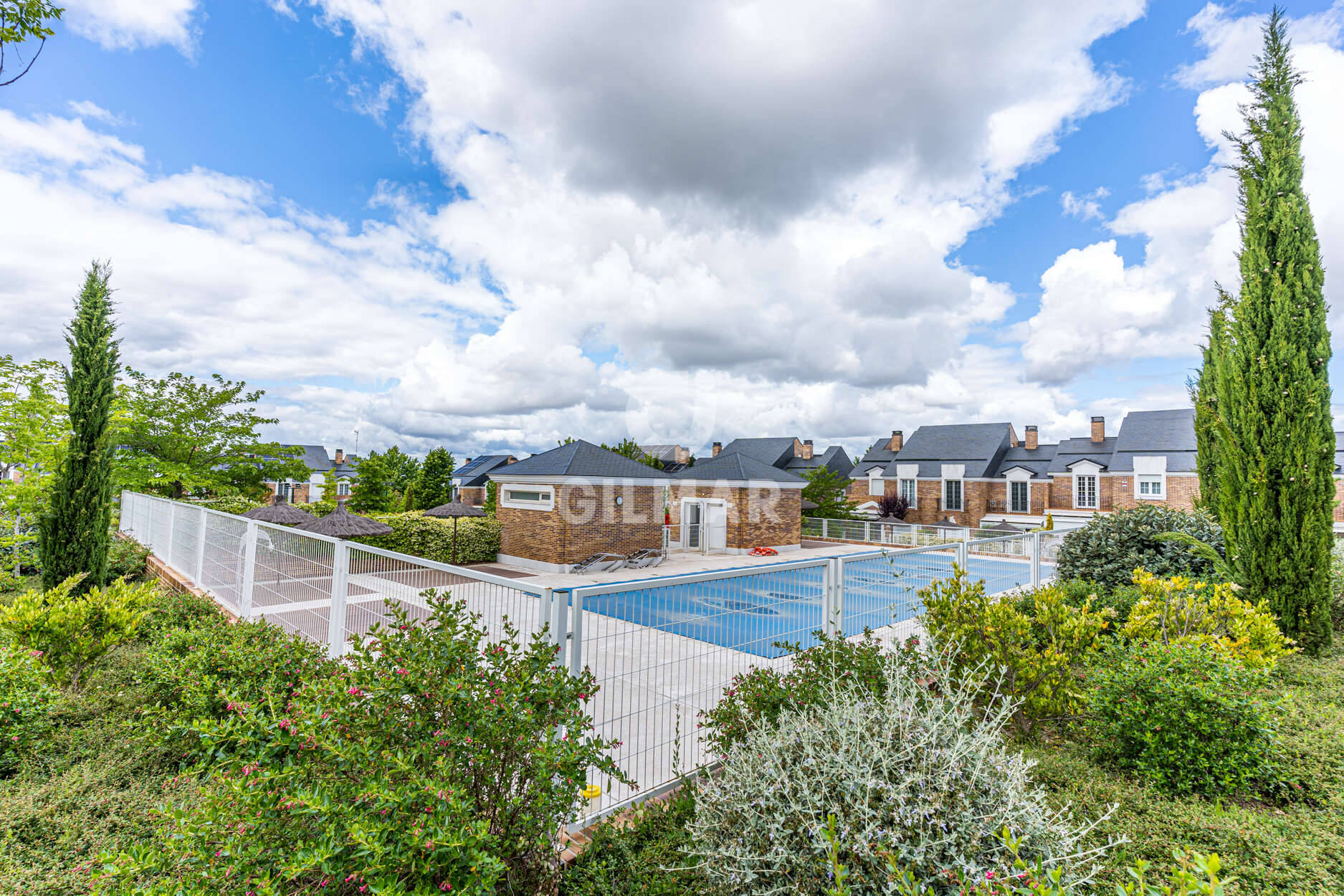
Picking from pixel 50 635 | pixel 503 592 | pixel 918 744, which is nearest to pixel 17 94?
pixel 50 635

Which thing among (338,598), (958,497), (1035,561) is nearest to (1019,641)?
(338,598)

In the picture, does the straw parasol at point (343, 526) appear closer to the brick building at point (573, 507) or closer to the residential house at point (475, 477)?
the brick building at point (573, 507)

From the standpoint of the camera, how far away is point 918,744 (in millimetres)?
1993

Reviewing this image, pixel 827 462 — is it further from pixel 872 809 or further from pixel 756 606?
pixel 872 809

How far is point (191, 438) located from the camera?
62.9ft

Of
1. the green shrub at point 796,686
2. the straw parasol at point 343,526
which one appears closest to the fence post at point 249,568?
the straw parasol at point 343,526

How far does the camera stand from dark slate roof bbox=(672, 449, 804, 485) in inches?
850

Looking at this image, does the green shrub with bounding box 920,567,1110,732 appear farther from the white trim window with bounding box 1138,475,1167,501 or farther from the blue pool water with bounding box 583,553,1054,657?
the white trim window with bounding box 1138,475,1167,501

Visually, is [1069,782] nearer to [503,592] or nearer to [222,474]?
[503,592]

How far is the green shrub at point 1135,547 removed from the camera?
777cm

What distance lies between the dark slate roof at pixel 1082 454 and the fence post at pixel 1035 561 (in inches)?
1154

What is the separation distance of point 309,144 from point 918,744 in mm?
12253

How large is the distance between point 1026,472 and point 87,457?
41.7 meters

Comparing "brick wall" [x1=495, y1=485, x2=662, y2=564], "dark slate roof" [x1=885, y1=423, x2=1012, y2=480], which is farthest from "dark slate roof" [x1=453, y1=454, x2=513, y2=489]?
"dark slate roof" [x1=885, y1=423, x2=1012, y2=480]
